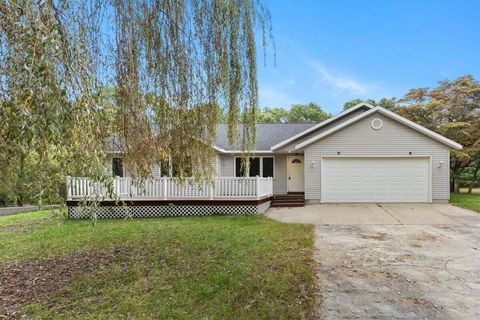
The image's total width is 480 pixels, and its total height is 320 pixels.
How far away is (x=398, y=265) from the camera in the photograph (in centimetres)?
540

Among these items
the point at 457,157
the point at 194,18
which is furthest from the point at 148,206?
the point at 457,157

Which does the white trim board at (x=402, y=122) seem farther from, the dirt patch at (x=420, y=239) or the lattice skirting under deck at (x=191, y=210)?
the dirt patch at (x=420, y=239)

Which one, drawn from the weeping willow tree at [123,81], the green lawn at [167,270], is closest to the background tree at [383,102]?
the green lawn at [167,270]

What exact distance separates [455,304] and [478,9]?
1231 cm

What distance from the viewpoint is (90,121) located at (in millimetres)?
2408

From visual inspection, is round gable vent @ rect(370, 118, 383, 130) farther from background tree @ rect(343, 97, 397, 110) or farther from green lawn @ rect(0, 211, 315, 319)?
background tree @ rect(343, 97, 397, 110)

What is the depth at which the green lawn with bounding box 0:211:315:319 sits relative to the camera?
12.9 feet

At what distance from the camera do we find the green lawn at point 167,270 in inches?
154

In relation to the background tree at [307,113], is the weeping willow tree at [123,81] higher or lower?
lower

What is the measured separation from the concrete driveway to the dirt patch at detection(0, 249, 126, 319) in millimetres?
3947

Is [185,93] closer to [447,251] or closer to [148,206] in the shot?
[447,251]

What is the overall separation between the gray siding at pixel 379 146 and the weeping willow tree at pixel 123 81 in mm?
9601

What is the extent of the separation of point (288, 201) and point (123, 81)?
1104 centimetres

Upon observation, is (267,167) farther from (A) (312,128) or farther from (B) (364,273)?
(B) (364,273)
